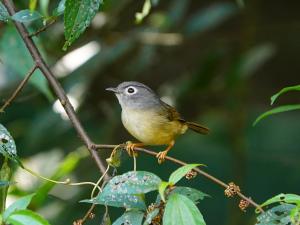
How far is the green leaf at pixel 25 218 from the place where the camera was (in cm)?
192

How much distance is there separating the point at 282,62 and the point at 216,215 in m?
2.15

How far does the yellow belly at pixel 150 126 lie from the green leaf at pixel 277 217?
1746mm

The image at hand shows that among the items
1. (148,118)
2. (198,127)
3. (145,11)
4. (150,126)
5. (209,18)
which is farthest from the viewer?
(209,18)

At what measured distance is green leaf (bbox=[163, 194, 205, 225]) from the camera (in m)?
1.96

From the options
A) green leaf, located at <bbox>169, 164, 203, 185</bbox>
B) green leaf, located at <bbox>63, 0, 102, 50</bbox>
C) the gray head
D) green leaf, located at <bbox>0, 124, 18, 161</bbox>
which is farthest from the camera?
the gray head

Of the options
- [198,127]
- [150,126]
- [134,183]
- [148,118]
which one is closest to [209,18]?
[198,127]

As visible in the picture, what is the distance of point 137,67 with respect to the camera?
562 centimetres

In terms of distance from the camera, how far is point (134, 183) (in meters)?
2.10

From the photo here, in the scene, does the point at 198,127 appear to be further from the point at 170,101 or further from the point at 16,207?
the point at 16,207

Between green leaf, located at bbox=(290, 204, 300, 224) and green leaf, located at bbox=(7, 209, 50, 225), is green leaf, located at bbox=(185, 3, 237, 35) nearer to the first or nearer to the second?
green leaf, located at bbox=(290, 204, 300, 224)

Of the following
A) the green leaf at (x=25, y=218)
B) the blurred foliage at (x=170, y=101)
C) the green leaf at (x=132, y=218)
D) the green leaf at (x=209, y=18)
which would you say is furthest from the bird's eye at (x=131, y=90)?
the green leaf at (x=25, y=218)

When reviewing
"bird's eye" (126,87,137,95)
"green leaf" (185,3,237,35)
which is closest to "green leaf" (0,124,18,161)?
"bird's eye" (126,87,137,95)

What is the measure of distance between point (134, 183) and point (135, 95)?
2.34 m

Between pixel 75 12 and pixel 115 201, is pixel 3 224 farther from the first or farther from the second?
pixel 75 12
